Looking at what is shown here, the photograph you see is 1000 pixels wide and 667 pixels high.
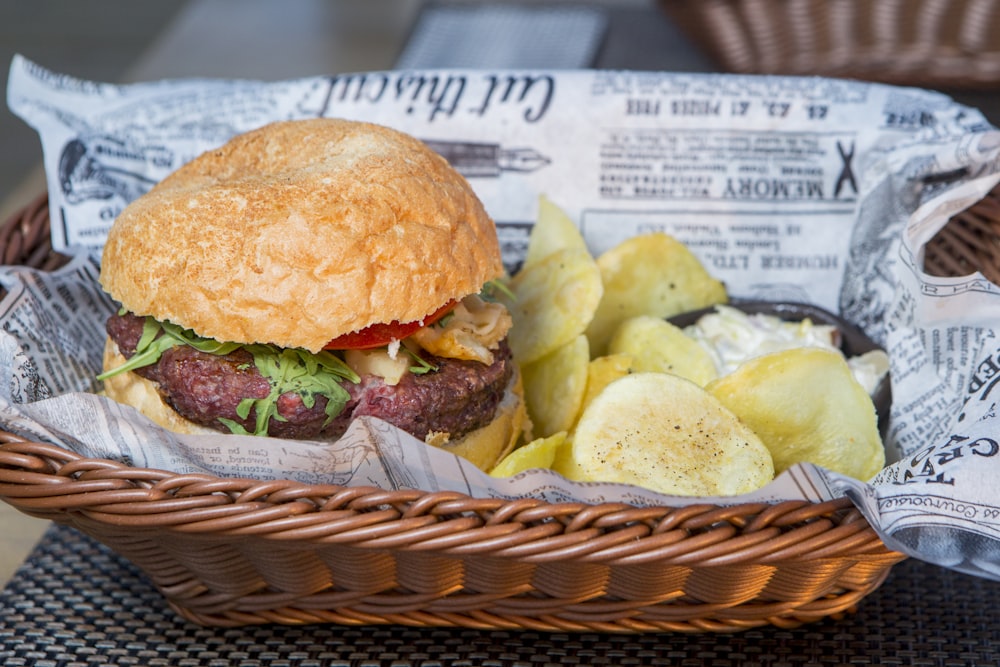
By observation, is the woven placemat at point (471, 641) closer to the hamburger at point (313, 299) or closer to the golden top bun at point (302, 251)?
the hamburger at point (313, 299)

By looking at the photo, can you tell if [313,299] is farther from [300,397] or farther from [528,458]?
[528,458]

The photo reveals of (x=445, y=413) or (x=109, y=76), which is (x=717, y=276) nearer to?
(x=445, y=413)

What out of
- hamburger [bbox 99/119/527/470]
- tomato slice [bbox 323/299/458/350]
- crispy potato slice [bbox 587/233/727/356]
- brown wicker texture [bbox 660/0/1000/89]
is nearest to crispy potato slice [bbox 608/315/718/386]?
crispy potato slice [bbox 587/233/727/356]

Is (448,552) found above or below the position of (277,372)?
below

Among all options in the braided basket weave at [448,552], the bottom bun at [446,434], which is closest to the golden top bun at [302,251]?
the bottom bun at [446,434]

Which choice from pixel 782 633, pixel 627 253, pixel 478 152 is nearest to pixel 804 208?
pixel 627 253

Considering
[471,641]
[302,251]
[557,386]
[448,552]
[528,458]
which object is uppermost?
[302,251]

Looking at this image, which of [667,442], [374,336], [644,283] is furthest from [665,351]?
[374,336]
